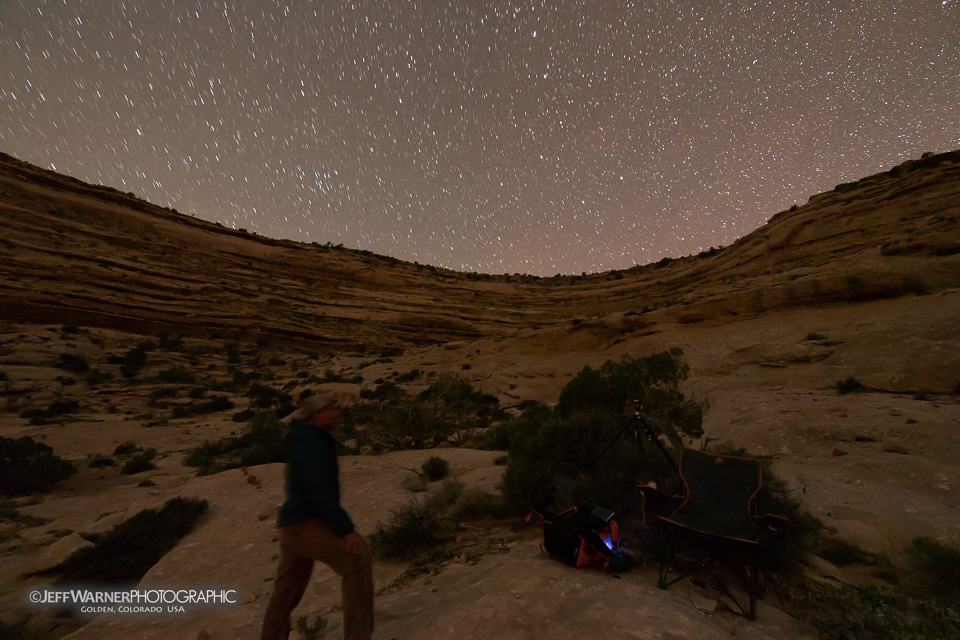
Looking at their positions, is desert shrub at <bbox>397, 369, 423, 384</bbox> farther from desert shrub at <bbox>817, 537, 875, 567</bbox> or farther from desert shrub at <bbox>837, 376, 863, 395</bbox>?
desert shrub at <bbox>817, 537, 875, 567</bbox>

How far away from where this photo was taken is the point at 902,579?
361 cm

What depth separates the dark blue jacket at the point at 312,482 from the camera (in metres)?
2.50

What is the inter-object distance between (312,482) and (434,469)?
4.96 m

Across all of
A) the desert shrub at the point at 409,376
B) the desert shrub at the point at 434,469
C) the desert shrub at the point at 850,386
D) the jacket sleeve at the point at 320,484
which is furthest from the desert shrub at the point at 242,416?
the desert shrub at the point at 850,386

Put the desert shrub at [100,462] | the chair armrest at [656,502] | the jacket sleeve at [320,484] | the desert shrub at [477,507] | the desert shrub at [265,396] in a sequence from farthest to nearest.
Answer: the desert shrub at [265,396]
the desert shrub at [100,462]
the desert shrub at [477,507]
the chair armrest at [656,502]
the jacket sleeve at [320,484]

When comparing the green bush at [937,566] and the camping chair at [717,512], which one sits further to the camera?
the green bush at [937,566]

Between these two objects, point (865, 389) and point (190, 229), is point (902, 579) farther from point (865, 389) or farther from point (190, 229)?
point (190, 229)

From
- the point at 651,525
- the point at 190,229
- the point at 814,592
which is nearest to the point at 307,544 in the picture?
the point at 651,525

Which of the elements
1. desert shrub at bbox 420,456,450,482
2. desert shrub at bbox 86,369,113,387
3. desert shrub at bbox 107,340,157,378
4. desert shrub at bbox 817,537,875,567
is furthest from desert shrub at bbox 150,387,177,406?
desert shrub at bbox 817,537,875,567

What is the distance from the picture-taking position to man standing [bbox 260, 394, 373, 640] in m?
2.53

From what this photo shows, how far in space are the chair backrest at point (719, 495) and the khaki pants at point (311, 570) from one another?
2.51 metres

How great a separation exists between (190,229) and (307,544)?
46266 mm

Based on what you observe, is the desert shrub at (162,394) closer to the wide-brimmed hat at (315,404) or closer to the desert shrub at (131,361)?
the desert shrub at (131,361)

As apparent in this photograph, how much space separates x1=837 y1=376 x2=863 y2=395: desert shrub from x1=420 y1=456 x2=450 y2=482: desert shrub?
9.17 meters
